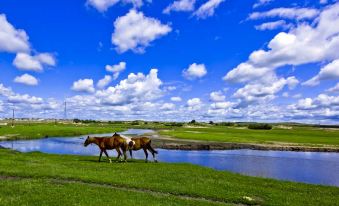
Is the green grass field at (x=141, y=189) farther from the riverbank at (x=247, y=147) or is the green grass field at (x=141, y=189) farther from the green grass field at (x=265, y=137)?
the green grass field at (x=265, y=137)

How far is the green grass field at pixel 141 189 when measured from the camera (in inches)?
773

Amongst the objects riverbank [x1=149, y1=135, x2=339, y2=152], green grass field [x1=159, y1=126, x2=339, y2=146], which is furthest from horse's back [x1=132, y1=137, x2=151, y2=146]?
green grass field [x1=159, y1=126, x2=339, y2=146]

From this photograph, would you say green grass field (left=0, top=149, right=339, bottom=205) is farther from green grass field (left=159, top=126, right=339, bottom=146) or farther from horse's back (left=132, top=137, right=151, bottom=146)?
green grass field (left=159, top=126, right=339, bottom=146)

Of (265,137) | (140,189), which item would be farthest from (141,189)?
(265,137)

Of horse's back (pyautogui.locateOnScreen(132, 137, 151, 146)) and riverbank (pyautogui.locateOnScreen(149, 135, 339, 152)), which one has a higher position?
horse's back (pyautogui.locateOnScreen(132, 137, 151, 146))

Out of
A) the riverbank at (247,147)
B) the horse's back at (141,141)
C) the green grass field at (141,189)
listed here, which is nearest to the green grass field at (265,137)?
the riverbank at (247,147)

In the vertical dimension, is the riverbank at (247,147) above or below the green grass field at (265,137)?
below

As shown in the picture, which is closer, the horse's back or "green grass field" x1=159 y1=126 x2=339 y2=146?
the horse's back

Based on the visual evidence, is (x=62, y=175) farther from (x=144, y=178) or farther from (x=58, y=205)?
(x=58, y=205)

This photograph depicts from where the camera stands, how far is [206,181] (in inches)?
1074

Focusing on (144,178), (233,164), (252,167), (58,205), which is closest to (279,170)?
(252,167)

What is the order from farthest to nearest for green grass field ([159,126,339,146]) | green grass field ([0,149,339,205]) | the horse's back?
green grass field ([159,126,339,146]) → the horse's back → green grass field ([0,149,339,205])

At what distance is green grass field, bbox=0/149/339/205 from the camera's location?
64.4 feet

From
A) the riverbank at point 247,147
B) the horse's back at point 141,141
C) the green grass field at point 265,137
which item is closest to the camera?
the horse's back at point 141,141
